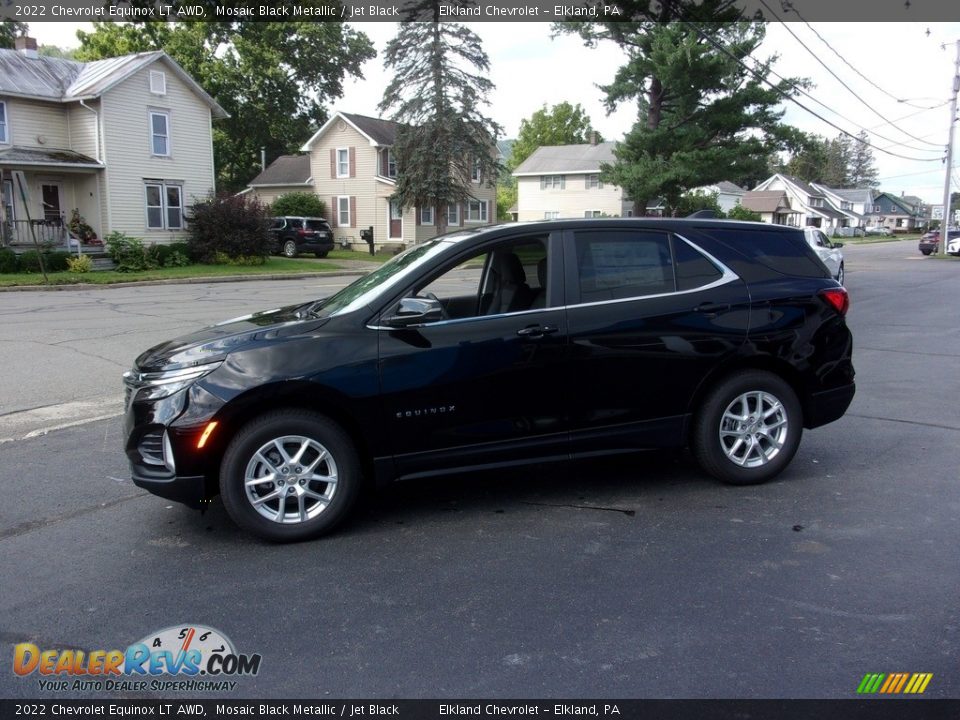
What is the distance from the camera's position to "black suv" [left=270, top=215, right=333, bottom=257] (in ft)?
120

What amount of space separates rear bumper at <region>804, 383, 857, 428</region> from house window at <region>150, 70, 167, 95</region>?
3265 cm

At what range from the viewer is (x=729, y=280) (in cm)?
536

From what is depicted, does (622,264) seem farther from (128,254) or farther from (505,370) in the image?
(128,254)

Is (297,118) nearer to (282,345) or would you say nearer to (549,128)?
(549,128)

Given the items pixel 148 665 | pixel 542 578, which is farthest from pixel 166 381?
pixel 542 578

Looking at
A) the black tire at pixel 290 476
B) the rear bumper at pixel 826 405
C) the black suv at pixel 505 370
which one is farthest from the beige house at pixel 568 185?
the black tire at pixel 290 476

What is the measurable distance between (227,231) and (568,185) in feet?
111

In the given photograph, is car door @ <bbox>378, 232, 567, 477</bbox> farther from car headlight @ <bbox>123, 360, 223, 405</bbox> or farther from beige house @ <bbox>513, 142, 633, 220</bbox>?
beige house @ <bbox>513, 142, 633, 220</bbox>

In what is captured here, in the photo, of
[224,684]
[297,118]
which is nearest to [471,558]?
[224,684]

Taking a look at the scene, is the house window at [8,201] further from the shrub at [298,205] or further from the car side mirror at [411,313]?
the car side mirror at [411,313]

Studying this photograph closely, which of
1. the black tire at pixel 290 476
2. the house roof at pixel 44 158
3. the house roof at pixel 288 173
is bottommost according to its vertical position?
the black tire at pixel 290 476

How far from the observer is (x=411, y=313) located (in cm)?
463

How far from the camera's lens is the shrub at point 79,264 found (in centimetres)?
2630

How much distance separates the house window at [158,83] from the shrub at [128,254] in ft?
22.7
